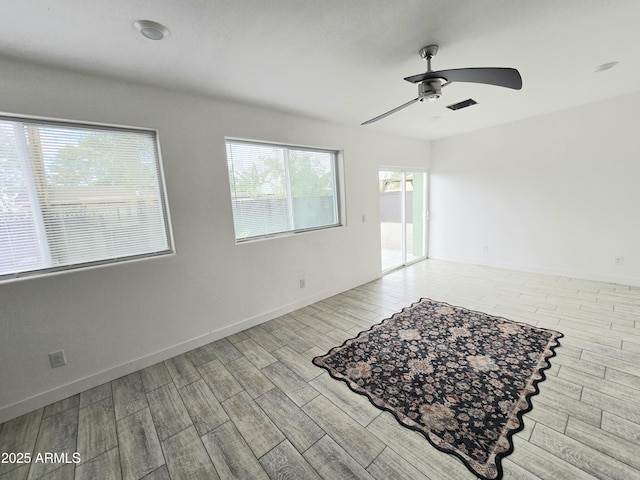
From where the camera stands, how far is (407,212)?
18.4 ft

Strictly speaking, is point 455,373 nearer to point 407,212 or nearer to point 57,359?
point 57,359

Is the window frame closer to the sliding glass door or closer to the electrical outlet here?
the sliding glass door

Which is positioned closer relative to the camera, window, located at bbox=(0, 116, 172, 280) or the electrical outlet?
window, located at bbox=(0, 116, 172, 280)

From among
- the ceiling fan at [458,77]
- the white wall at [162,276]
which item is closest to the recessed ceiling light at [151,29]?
the white wall at [162,276]

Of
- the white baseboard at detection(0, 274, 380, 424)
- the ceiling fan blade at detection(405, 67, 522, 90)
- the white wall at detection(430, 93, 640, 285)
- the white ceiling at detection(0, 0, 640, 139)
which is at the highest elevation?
the white ceiling at detection(0, 0, 640, 139)

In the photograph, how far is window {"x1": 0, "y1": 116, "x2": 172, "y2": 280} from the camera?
1895mm

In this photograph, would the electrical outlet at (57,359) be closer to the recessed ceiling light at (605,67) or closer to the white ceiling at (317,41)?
the white ceiling at (317,41)

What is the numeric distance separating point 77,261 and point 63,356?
755mm

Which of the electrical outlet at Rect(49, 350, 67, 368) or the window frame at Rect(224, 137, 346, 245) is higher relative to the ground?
the window frame at Rect(224, 137, 346, 245)

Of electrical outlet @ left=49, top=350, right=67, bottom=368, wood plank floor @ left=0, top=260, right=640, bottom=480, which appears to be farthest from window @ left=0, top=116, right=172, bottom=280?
wood plank floor @ left=0, top=260, right=640, bottom=480

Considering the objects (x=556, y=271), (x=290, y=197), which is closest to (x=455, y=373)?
(x=290, y=197)

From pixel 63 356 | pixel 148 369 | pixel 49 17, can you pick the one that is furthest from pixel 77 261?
pixel 49 17

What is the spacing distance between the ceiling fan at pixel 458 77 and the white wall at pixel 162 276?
181cm

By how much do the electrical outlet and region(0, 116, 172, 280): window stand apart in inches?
25.7
